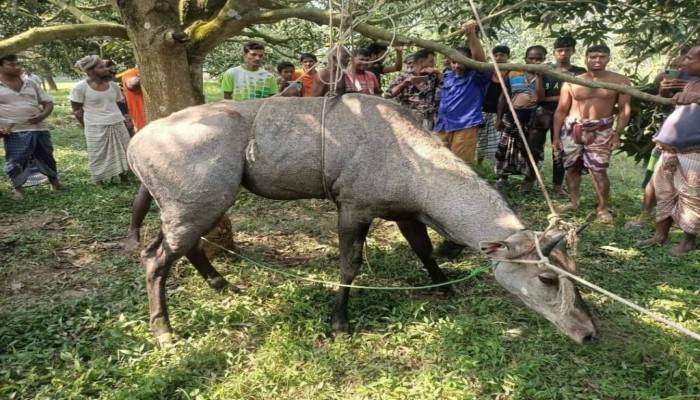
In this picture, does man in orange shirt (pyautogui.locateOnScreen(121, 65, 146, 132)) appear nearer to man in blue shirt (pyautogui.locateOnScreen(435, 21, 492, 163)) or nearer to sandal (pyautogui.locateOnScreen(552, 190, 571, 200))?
man in blue shirt (pyautogui.locateOnScreen(435, 21, 492, 163))

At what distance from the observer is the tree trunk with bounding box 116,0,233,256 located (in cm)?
396

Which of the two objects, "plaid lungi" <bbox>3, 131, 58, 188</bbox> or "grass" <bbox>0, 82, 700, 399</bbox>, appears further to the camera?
"plaid lungi" <bbox>3, 131, 58, 188</bbox>

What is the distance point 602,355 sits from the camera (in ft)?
11.1

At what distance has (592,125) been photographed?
5.78 metres

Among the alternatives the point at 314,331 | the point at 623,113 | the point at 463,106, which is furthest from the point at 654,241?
the point at 314,331

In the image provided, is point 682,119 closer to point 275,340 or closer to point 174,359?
point 275,340

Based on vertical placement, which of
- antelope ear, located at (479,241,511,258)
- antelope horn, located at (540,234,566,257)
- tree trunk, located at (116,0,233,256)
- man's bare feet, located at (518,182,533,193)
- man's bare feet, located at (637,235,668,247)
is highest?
tree trunk, located at (116,0,233,256)

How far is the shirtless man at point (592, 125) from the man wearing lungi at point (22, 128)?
22.8 feet

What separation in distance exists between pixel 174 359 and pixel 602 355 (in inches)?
115

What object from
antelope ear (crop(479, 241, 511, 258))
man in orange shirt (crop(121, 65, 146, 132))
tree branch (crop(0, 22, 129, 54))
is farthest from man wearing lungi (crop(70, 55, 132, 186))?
antelope ear (crop(479, 241, 511, 258))

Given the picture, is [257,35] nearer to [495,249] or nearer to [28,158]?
[28,158]

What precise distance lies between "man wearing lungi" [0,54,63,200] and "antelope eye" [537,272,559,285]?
6.62 meters

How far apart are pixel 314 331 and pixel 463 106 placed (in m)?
4.10

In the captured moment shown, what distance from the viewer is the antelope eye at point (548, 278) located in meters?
3.06
